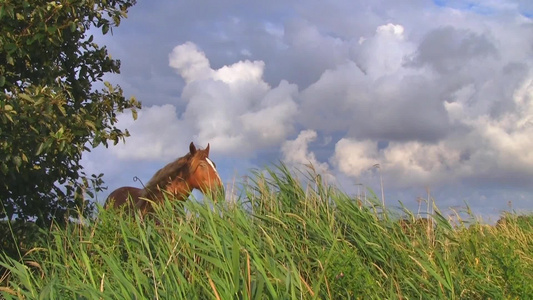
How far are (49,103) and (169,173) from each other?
145 inches

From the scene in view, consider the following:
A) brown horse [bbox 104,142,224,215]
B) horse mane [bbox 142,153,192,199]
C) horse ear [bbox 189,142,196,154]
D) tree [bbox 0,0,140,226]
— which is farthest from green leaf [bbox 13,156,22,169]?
horse ear [bbox 189,142,196,154]

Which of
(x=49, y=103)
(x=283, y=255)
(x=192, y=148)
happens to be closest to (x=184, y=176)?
(x=192, y=148)

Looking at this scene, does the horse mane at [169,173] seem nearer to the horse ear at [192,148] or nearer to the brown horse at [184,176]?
the brown horse at [184,176]

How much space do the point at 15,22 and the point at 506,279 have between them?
6.28 meters

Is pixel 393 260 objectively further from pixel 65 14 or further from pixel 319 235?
pixel 65 14

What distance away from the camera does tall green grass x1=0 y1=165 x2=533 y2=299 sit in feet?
14.6

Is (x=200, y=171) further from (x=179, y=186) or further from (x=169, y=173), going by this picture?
(x=169, y=173)

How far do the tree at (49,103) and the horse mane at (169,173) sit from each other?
1560 mm

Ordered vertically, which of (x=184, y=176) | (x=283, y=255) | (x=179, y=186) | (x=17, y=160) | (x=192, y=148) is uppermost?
(x=192, y=148)

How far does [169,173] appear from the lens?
10492 millimetres

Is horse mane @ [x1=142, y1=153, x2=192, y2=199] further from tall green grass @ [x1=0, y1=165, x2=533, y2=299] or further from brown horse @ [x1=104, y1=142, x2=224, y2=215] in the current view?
tall green grass @ [x1=0, y1=165, x2=533, y2=299]

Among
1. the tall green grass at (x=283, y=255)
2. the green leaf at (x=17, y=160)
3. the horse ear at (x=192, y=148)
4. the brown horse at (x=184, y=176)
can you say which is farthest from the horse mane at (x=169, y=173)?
the green leaf at (x=17, y=160)

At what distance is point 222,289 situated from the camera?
13.4 ft

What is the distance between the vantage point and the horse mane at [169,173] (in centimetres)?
1030
